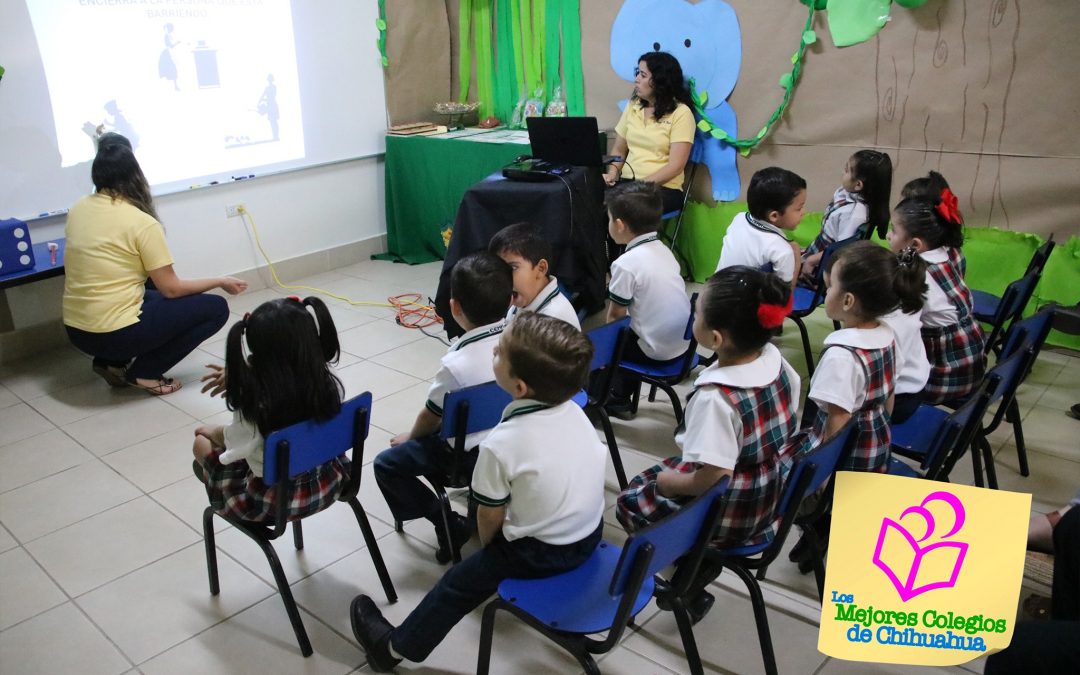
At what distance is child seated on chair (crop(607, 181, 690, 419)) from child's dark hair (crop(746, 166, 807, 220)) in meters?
0.48

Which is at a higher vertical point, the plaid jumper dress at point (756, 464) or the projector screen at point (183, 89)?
the projector screen at point (183, 89)

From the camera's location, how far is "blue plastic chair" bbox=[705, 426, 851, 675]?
1.52 meters

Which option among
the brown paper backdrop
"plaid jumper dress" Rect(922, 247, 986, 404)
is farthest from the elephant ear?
"plaid jumper dress" Rect(922, 247, 986, 404)

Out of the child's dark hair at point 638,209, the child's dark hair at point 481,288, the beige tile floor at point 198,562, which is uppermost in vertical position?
the child's dark hair at point 638,209

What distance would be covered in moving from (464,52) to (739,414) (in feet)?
14.0

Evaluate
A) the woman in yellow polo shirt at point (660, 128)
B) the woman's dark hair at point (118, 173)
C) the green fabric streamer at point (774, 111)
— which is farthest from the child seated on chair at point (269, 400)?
the green fabric streamer at point (774, 111)

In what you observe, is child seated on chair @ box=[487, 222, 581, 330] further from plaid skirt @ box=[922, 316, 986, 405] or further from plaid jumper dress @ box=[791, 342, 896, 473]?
plaid skirt @ box=[922, 316, 986, 405]

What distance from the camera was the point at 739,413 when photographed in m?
1.57

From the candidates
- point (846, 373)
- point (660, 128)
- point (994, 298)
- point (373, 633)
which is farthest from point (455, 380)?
point (660, 128)

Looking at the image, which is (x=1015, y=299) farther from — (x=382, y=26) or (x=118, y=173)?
(x=382, y=26)

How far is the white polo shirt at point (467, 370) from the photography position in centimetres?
193

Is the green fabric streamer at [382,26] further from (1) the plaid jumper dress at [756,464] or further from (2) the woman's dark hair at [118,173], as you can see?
(1) the plaid jumper dress at [756,464]

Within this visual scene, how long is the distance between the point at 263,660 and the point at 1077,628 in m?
1.68

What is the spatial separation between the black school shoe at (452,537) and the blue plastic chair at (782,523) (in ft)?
2.57
